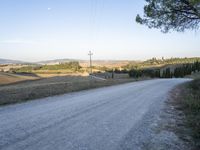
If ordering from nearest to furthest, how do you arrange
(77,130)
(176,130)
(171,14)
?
(77,130) → (176,130) → (171,14)

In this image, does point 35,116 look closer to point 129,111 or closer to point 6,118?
point 6,118

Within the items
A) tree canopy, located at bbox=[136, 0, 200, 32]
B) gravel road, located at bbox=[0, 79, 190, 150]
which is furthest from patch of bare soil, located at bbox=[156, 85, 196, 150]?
tree canopy, located at bbox=[136, 0, 200, 32]

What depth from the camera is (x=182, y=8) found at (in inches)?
1036

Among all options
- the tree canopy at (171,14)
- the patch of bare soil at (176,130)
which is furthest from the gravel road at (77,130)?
the tree canopy at (171,14)

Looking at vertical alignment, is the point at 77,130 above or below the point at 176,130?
above

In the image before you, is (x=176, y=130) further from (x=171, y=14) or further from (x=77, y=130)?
(x=171, y=14)

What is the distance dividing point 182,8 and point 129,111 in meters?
15.4

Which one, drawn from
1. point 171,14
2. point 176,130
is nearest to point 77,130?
point 176,130

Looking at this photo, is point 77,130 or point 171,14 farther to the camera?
point 171,14

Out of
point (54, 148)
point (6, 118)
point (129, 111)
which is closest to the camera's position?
point (54, 148)

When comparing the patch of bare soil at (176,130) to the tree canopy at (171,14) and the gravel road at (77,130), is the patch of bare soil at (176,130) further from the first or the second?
the tree canopy at (171,14)

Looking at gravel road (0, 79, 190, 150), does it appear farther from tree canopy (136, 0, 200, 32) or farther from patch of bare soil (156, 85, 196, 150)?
tree canopy (136, 0, 200, 32)

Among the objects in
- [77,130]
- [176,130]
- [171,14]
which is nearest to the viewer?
[77,130]

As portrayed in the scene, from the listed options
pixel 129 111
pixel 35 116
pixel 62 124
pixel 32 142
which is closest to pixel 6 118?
pixel 35 116
